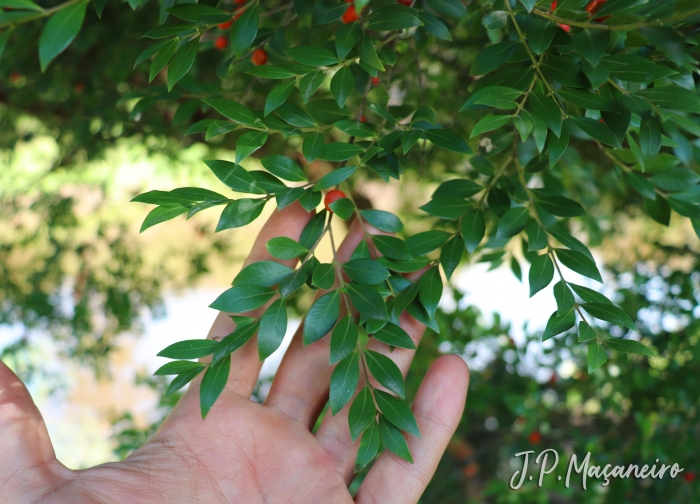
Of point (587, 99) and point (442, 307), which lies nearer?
point (587, 99)

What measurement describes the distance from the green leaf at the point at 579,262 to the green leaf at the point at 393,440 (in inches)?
13.2

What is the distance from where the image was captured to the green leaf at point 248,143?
744 mm

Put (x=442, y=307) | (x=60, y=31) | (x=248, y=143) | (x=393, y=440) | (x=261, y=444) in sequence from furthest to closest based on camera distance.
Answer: (x=442, y=307) → (x=261, y=444) → (x=393, y=440) → (x=248, y=143) → (x=60, y=31)

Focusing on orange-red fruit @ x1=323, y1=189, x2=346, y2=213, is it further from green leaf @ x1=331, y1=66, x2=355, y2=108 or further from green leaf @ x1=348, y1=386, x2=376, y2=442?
green leaf @ x1=348, y1=386, x2=376, y2=442

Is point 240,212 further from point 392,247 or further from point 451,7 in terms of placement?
point 451,7

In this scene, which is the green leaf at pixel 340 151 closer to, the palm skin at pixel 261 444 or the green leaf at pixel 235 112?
the green leaf at pixel 235 112

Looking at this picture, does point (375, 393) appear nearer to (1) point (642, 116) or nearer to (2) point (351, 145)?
(2) point (351, 145)

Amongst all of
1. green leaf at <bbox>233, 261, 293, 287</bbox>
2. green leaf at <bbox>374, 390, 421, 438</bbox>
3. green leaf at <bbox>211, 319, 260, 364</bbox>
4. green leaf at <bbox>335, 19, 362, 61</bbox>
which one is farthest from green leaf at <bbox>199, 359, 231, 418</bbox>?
green leaf at <bbox>335, 19, 362, 61</bbox>

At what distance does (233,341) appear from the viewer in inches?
31.7

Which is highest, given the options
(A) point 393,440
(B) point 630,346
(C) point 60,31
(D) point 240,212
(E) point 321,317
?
(C) point 60,31

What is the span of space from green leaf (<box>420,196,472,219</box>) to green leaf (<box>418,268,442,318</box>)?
0.08 m

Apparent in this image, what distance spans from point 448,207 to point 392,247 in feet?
0.33

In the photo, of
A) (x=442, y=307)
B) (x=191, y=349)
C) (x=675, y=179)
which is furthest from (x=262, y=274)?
(x=442, y=307)

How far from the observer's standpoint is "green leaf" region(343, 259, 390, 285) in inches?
31.1
